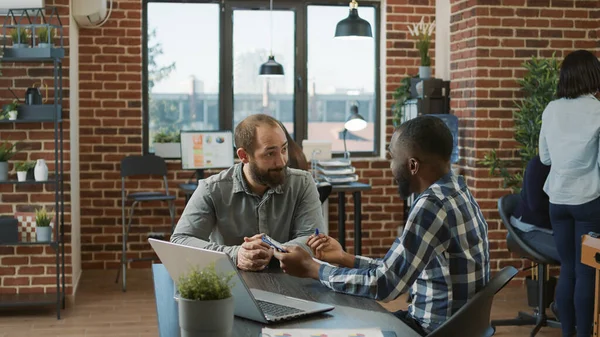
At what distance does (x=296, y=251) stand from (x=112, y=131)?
16.6 feet

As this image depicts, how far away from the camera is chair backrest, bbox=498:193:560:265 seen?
4.89 meters

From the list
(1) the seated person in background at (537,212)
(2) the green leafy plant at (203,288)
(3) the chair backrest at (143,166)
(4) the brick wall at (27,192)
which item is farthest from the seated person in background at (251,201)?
(3) the chair backrest at (143,166)

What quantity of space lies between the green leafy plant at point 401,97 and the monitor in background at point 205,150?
4.80 ft

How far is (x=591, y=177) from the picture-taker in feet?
14.9

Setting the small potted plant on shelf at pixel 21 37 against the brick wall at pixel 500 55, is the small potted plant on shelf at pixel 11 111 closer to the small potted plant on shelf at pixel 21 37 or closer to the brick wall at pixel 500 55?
the small potted plant on shelf at pixel 21 37

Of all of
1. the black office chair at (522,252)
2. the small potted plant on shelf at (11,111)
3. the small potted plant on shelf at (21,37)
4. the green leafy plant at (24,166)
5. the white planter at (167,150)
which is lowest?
the black office chair at (522,252)

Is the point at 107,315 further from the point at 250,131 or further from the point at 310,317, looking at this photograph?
the point at 310,317

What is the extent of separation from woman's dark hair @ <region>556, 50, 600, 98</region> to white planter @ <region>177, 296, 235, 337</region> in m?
3.30

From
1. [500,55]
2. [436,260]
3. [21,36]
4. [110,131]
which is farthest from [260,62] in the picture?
[436,260]

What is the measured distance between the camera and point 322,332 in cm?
211

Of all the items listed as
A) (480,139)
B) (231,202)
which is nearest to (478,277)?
(231,202)

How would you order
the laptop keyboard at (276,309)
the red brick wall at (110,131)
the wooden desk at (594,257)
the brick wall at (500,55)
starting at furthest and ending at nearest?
the red brick wall at (110,131) → the brick wall at (500,55) → the wooden desk at (594,257) → the laptop keyboard at (276,309)

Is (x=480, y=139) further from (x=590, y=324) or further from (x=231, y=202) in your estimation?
(x=231, y=202)

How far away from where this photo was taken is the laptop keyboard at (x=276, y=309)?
2266 mm
